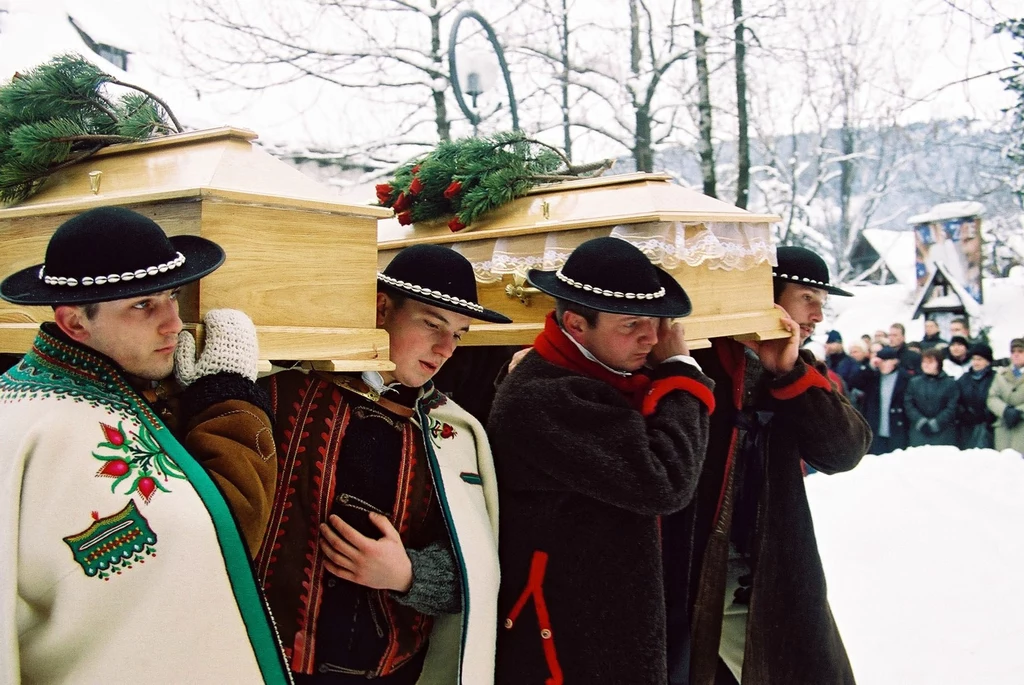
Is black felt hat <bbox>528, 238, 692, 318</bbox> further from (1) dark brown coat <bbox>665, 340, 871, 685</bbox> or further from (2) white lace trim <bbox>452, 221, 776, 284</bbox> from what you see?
(1) dark brown coat <bbox>665, 340, 871, 685</bbox>

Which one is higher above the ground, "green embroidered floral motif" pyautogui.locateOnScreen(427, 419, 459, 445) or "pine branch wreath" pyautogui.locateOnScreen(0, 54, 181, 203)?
"pine branch wreath" pyautogui.locateOnScreen(0, 54, 181, 203)

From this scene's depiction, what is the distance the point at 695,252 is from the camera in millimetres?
2678

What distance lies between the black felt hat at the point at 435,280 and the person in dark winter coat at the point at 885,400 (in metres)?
7.02

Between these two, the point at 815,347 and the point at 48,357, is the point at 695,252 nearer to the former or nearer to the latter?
the point at 48,357

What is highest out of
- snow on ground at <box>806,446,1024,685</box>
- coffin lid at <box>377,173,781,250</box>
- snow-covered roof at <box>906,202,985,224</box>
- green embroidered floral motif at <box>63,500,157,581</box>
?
snow-covered roof at <box>906,202,985,224</box>

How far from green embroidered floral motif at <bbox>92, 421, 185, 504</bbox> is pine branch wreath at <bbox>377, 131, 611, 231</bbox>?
5.28 feet

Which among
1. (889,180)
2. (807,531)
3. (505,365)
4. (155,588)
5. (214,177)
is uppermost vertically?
(889,180)

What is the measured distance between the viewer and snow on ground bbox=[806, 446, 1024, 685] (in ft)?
13.8

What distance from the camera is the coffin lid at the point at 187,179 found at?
1.86m

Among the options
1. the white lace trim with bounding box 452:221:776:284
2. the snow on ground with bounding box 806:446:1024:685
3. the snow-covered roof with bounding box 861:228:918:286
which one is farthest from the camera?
the snow-covered roof with bounding box 861:228:918:286

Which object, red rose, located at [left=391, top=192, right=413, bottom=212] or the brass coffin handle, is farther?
red rose, located at [left=391, top=192, right=413, bottom=212]

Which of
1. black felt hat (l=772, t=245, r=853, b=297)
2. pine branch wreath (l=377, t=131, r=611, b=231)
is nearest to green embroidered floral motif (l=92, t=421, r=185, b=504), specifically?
pine branch wreath (l=377, t=131, r=611, b=231)

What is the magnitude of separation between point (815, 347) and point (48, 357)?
12615 millimetres

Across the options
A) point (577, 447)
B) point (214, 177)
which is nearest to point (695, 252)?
point (577, 447)
